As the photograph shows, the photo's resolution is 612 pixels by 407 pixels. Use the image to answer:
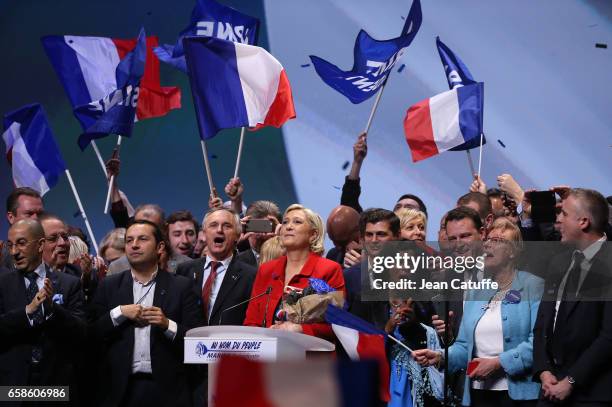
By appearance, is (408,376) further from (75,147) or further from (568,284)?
(75,147)

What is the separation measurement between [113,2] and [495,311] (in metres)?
5.87

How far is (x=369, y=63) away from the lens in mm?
7547

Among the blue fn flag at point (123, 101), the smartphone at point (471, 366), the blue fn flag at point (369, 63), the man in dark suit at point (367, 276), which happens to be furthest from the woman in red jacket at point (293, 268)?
the blue fn flag at point (123, 101)

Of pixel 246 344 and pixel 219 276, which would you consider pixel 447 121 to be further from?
pixel 246 344

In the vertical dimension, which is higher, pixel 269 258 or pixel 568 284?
pixel 269 258

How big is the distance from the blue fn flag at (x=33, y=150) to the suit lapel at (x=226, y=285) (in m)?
2.63

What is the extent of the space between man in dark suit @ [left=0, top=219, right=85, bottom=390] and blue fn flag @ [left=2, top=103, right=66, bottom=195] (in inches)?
Answer: 94.3

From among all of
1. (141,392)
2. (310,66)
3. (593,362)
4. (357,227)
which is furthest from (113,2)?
(593,362)

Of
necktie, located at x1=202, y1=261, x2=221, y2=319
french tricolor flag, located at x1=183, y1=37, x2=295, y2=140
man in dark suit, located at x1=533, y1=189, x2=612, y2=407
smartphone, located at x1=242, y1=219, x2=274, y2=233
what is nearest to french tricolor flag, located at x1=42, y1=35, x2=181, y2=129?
french tricolor flag, located at x1=183, y1=37, x2=295, y2=140

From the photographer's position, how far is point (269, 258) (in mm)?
5961

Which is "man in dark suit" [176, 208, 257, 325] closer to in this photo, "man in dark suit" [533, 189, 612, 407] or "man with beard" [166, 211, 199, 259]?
"man with beard" [166, 211, 199, 259]

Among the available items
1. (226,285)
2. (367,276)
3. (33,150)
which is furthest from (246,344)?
(33,150)

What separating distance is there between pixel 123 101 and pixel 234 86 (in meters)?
0.92

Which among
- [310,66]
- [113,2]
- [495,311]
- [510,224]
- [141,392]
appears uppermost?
[113,2]
